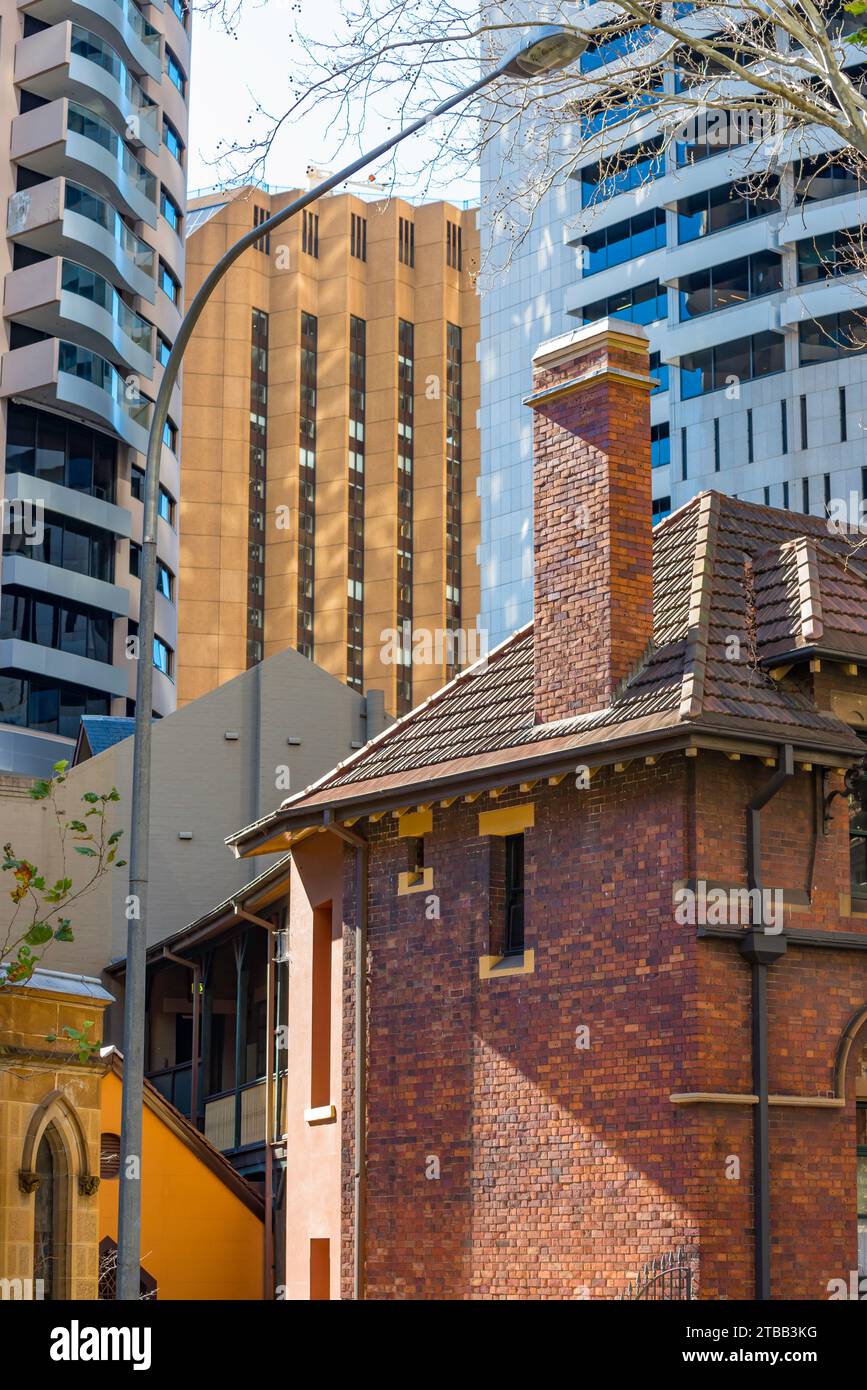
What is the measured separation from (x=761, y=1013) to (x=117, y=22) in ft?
179

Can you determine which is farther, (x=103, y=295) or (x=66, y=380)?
(x=103, y=295)

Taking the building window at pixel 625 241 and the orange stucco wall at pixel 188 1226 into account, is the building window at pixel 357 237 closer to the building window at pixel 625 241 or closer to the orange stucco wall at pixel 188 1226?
the building window at pixel 625 241

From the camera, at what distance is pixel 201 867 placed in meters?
38.9

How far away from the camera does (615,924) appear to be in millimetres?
18766

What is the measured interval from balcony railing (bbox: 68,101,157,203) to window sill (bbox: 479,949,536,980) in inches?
1882

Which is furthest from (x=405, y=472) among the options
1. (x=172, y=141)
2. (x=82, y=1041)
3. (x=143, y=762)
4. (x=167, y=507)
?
(x=82, y=1041)

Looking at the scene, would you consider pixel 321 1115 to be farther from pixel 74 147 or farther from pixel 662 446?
pixel 662 446

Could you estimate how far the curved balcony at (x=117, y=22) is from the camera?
2510 inches

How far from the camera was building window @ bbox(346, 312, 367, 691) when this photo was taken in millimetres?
122125

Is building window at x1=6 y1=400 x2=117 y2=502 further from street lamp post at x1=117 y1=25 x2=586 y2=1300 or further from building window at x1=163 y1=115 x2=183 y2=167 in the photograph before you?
street lamp post at x1=117 y1=25 x2=586 y2=1300

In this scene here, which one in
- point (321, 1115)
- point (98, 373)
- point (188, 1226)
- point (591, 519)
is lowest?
point (188, 1226)

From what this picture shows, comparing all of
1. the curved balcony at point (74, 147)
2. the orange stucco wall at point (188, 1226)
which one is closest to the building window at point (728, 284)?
the curved balcony at point (74, 147)

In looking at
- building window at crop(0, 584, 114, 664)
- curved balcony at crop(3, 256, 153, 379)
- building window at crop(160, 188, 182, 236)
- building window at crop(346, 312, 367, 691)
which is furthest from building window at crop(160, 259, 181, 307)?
building window at crop(346, 312, 367, 691)
